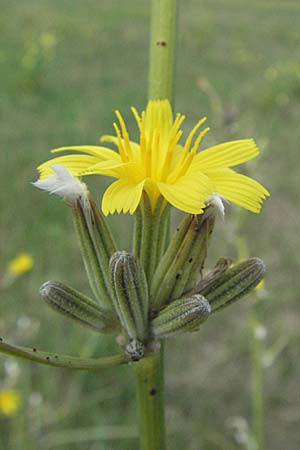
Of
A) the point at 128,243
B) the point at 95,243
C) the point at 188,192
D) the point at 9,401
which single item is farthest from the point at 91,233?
the point at 128,243

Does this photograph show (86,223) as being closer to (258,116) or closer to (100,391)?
(100,391)

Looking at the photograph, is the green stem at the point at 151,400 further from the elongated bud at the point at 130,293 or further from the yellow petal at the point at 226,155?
the yellow petal at the point at 226,155

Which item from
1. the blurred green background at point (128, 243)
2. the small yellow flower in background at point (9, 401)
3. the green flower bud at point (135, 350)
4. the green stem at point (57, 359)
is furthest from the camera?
the blurred green background at point (128, 243)

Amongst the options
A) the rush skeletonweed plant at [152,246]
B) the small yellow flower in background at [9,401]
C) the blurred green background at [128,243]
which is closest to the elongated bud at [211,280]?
the rush skeletonweed plant at [152,246]

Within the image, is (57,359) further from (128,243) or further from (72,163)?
(128,243)

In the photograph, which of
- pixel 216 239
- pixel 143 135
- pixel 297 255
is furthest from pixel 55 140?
pixel 143 135
